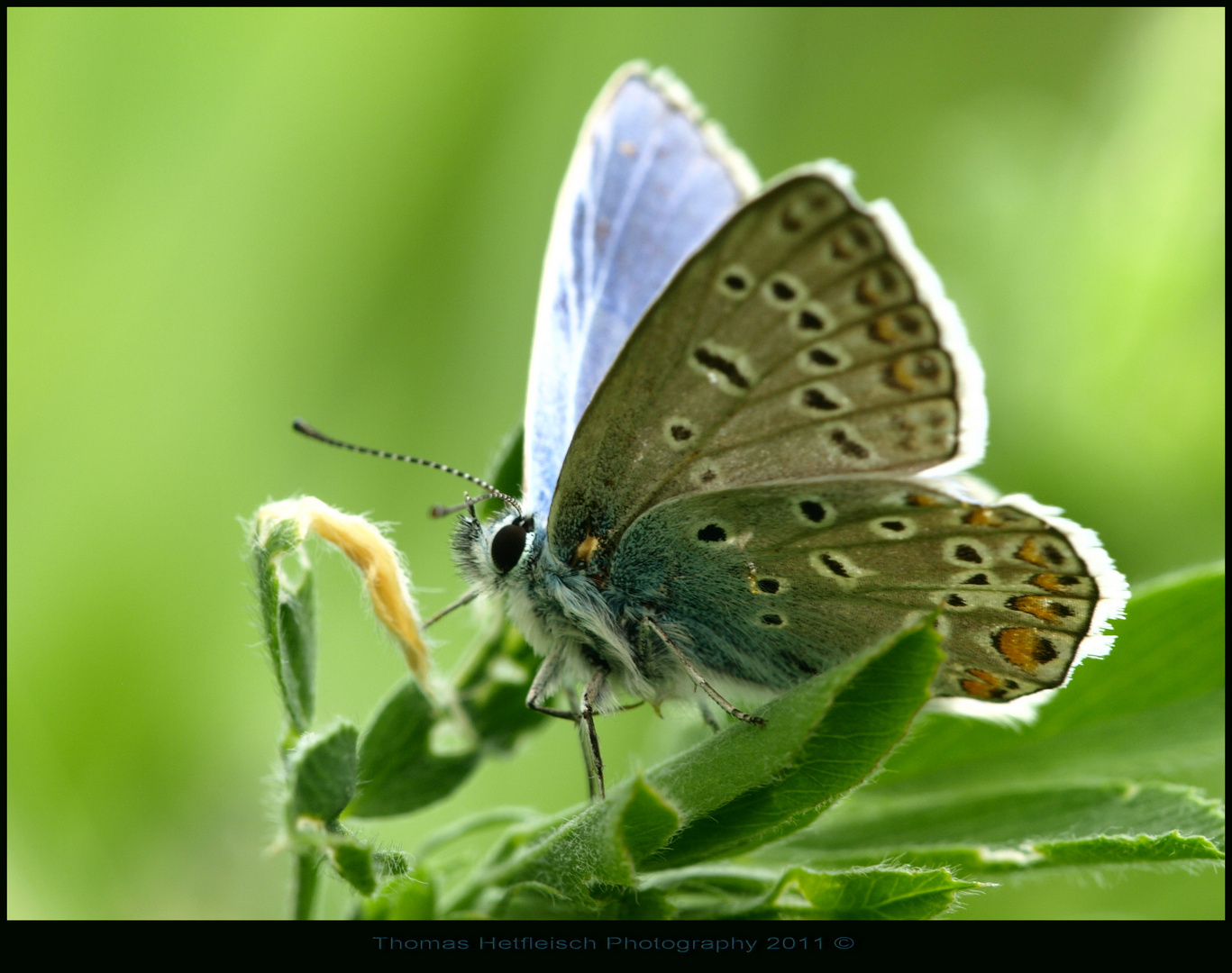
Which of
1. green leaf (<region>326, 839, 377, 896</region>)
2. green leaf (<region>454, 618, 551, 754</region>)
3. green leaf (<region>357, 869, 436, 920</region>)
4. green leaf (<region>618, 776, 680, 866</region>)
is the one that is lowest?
green leaf (<region>357, 869, 436, 920</region>)

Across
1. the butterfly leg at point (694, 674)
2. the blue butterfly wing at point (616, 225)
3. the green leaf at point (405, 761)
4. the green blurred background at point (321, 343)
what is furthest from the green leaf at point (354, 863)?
the green blurred background at point (321, 343)

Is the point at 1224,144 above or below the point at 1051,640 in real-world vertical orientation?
above

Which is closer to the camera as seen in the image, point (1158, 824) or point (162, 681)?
point (1158, 824)

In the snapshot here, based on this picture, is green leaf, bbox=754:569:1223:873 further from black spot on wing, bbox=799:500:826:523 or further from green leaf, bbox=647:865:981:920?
black spot on wing, bbox=799:500:826:523

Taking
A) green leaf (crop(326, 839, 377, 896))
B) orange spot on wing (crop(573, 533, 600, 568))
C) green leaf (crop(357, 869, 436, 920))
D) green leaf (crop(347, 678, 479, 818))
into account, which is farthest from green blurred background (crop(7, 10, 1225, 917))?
green leaf (crop(326, 839, 377, 896))
